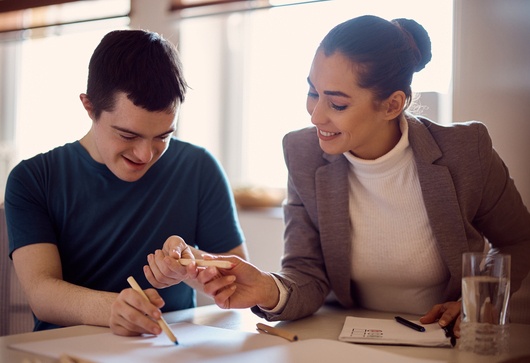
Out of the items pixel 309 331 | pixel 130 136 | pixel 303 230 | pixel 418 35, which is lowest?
pixel 309 331

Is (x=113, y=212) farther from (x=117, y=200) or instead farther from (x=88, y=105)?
(x=88, y=105)

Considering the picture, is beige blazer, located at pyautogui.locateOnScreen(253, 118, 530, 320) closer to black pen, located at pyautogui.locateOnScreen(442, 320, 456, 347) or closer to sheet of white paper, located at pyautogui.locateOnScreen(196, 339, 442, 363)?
black pen, located at pyautogui.locateOnScreen(442, 320, 456, 347)

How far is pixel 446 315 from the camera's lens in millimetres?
1256

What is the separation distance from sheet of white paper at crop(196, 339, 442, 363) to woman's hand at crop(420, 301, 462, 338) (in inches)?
9.4

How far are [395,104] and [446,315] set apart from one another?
543mm

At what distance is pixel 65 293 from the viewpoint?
4.41ft

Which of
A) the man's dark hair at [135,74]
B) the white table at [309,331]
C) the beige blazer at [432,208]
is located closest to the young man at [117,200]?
the man's dark hair at [135,74]

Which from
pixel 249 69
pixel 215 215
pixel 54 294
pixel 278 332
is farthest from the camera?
pixel 249 69

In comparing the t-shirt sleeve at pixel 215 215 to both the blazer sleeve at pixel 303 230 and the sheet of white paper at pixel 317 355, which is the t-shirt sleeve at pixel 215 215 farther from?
the sheet of white paper at pixel 317 355

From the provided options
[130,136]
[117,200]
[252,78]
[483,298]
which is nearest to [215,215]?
[117,200]

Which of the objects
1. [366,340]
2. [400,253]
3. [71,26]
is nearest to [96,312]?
[366,340]

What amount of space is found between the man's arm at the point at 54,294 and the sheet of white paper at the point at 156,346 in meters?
0.12

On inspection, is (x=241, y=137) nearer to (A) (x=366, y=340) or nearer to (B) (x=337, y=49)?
(B) (x=337, y=49)

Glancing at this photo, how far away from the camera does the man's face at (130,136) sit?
1437mm
